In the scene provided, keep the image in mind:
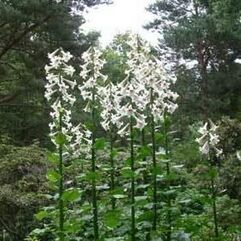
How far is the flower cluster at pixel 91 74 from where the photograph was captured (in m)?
4.48

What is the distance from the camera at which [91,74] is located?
15.0 ft

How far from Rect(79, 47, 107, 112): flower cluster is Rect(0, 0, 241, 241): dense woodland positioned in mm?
15

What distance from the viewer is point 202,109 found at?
23562 millimetres

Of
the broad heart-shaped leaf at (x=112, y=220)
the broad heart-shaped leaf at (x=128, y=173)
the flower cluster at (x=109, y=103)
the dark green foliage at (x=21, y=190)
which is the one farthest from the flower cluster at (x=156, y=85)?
the dark green foliage at (x=21, y=190)

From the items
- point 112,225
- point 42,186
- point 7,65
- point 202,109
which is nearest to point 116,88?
point 112,225

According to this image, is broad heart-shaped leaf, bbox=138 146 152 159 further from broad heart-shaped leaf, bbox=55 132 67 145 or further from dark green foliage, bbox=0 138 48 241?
dark green foliage, bbox=0 138 48 241

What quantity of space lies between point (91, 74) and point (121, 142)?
10.6 m

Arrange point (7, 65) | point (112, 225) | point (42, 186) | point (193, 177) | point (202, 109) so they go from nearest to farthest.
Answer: point (112, 225)
point (42, 186)
point (193, 177)
point (7, 65)
point (202, 109)

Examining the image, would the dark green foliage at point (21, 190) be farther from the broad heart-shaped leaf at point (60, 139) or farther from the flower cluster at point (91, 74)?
the broad heart-shaped leaf at point (60, 139)

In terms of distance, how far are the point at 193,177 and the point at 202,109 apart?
12176 millimetres

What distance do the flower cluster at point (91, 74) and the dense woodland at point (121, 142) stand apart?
0.01m

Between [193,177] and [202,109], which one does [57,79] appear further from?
[202,109]

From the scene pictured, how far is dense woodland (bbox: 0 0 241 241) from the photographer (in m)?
4.28

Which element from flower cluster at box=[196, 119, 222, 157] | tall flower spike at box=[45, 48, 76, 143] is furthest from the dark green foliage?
flower cluster at box=[196, 119, 222, 157]
